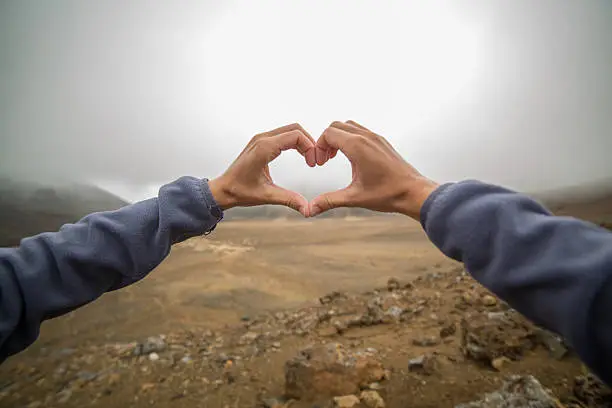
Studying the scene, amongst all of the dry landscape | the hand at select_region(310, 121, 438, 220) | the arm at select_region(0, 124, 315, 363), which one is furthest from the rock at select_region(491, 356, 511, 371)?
the arm at select_region(0, 124, 315, 363)

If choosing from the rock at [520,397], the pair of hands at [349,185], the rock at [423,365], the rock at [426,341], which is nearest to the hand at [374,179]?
the pair of hands at [349,185]

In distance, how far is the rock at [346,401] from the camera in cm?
84

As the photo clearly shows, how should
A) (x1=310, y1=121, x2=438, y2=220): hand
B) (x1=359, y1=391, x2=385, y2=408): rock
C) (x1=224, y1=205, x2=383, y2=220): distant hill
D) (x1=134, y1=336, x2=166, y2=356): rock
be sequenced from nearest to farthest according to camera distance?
(x1=310, y1=121, x2=438, y2=220): hand
(x1=359, y1=391, x2=385, y2=408): rock
(x1=134, y1=336, x2=166, y2=356): rock
(x1=224, y1=205, x2=383, y2=220): distant hill

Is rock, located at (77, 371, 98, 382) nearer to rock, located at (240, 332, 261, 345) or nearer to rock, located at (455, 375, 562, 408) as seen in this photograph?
rock, located at (240, 332, 261, 345)

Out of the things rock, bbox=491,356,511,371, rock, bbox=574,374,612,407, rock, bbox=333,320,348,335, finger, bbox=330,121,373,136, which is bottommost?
rock, bbox=333,320,348,335

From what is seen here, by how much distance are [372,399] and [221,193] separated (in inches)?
27.6

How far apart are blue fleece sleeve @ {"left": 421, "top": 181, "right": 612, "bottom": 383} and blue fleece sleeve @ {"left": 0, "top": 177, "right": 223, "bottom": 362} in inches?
16.6

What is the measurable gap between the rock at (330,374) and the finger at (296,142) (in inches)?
24.5

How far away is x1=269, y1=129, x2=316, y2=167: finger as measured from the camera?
2.19ft

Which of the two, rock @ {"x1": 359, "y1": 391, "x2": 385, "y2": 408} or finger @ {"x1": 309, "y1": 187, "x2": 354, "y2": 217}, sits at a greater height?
finger @ {"x1": 309, "y1": 187, "x2": 354, "y2": 217}

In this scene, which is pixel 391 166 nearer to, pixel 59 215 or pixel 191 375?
pixel 191 375

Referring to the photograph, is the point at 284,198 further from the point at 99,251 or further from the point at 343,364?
the point at 343,364

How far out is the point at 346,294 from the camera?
178 centimetres

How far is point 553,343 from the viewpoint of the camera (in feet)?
→ 3.18
